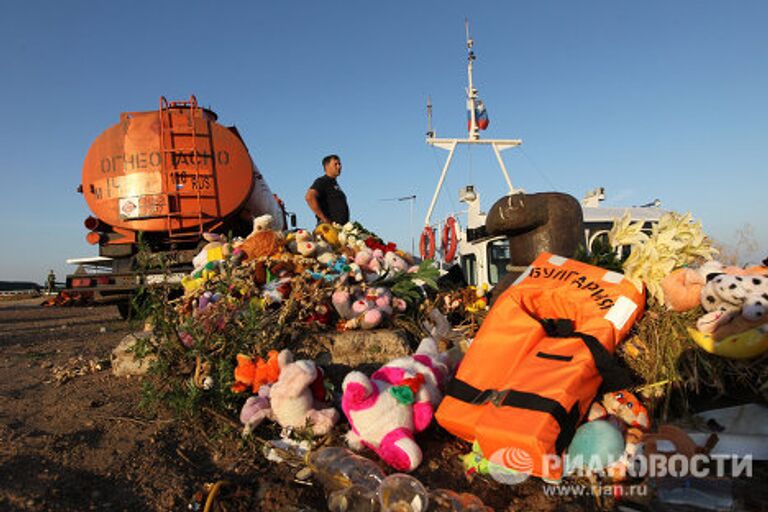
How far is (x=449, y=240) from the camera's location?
28.0ft

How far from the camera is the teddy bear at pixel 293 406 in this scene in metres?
2.26

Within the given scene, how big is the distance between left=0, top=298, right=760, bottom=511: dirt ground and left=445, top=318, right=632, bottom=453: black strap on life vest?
10.9 inches

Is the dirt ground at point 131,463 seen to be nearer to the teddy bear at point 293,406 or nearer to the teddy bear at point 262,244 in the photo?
the teddy bear at point 293,406

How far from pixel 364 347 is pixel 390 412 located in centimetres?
105

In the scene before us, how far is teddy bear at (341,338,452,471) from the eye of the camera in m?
2.00

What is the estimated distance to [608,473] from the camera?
1.84m

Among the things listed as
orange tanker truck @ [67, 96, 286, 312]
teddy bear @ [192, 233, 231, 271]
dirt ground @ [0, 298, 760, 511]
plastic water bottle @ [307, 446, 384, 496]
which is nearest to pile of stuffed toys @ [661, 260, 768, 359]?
dirt ground @ [0, 298, 760, 511]

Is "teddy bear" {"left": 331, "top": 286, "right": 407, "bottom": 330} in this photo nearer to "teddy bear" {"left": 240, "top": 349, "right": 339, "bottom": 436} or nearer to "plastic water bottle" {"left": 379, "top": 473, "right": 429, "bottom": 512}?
"teddy bear" {"left": 240, "top": 349, "right": 339, "bottom": 436}

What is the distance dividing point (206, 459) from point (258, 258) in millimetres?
2066

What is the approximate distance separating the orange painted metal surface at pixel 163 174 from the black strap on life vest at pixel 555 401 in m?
4.95

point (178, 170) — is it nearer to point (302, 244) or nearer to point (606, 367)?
point (302, 244)

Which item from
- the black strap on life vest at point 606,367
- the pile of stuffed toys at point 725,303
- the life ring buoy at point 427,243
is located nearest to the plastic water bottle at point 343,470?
the black strap on life vest at point 606,367

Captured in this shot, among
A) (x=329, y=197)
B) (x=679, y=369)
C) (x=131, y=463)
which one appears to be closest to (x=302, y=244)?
(x=329, y=197)

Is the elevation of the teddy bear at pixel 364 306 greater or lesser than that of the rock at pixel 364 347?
greater
